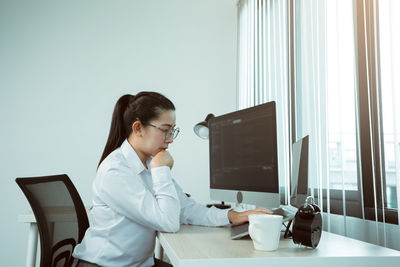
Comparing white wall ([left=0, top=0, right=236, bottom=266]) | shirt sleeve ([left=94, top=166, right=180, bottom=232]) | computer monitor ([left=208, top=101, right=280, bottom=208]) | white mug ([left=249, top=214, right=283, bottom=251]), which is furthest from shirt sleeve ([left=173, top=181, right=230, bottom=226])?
white wall ([left=0, top=0, right=236, bottom=266])

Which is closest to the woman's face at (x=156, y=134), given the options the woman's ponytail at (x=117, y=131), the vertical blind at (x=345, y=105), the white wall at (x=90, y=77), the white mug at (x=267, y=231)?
the woman's ponytail at (x=117, y=131)

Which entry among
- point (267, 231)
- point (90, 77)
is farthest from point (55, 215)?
point (90, 77)

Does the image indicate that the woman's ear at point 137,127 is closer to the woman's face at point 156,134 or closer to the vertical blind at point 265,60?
the woman's face at point 156,134

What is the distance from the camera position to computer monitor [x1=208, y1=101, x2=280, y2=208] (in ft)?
4.22

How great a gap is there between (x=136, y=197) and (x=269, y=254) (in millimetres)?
496

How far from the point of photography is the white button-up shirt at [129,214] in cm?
115

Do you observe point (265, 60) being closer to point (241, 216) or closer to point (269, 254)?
point (241, 216)

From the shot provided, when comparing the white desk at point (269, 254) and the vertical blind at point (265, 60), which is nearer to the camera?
the white desk at point (269, 254)

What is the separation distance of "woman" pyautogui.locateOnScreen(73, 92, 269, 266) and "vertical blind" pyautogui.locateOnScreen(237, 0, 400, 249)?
1.77 feet

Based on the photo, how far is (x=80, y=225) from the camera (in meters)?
1.52

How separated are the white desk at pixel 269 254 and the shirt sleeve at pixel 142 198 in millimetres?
91

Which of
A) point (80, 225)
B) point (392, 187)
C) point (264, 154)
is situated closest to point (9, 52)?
point (80, 225)

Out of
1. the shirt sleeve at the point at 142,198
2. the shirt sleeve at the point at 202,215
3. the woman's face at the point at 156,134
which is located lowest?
the shirt sleeve at the point at 202,215

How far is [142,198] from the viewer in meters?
1.15
